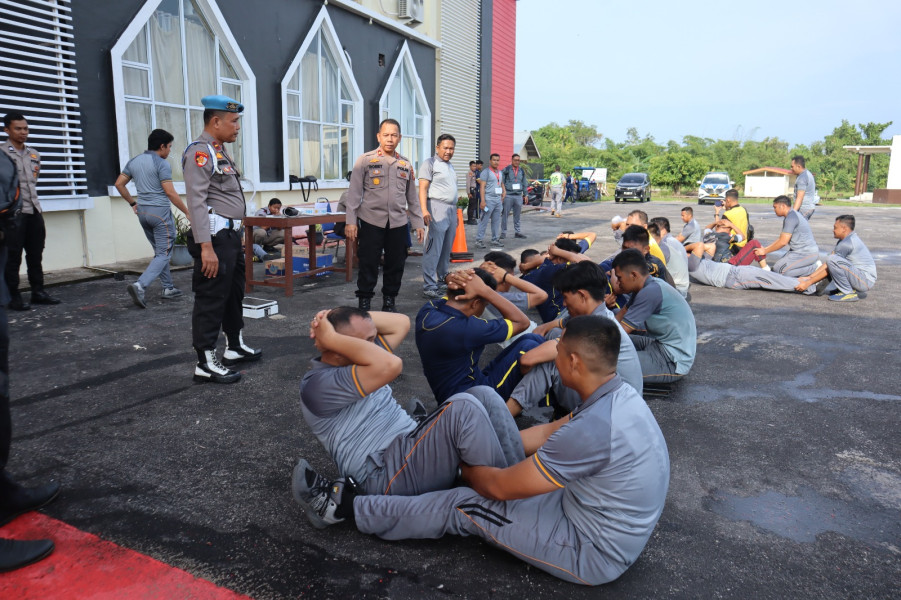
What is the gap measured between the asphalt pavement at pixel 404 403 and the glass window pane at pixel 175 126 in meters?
4.91

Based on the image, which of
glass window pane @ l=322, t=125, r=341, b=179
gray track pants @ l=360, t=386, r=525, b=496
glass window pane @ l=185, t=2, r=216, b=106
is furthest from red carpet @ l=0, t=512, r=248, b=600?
glass window pane @ l=322, t=125, r=341, b=179

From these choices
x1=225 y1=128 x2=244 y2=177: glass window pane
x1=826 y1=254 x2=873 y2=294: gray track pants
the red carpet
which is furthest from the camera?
x1=225 y1=128 x2=244 y2=177: glass window pane

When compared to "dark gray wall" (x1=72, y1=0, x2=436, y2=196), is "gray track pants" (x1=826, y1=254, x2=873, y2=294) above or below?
below

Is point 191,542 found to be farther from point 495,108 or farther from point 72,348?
point 495,108

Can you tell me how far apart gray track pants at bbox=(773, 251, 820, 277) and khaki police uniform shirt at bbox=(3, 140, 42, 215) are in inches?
372

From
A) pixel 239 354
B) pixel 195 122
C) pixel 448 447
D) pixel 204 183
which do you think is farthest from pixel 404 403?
pixel 195 122

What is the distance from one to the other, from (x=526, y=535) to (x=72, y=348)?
4539 millimetres

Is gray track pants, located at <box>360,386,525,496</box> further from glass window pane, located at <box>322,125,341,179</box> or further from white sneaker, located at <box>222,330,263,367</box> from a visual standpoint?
glass window pane, located at <box>322,125,341,179</box>

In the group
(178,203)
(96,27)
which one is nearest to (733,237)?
(178,203)

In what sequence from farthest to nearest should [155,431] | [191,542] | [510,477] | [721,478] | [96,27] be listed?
[96,27], [155,431], [721,478], [191,542], [510,477]

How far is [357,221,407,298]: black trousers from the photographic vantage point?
6.54 meters

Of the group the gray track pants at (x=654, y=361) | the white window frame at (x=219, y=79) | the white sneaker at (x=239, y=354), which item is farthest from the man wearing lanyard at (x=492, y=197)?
the gray track pants at (x=654, y=361)

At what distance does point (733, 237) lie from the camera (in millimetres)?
9758

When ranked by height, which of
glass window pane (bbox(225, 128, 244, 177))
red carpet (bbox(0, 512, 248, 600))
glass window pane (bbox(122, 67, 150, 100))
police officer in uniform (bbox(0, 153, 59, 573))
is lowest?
red carpet (bbox(0, 512, 248, 600))
